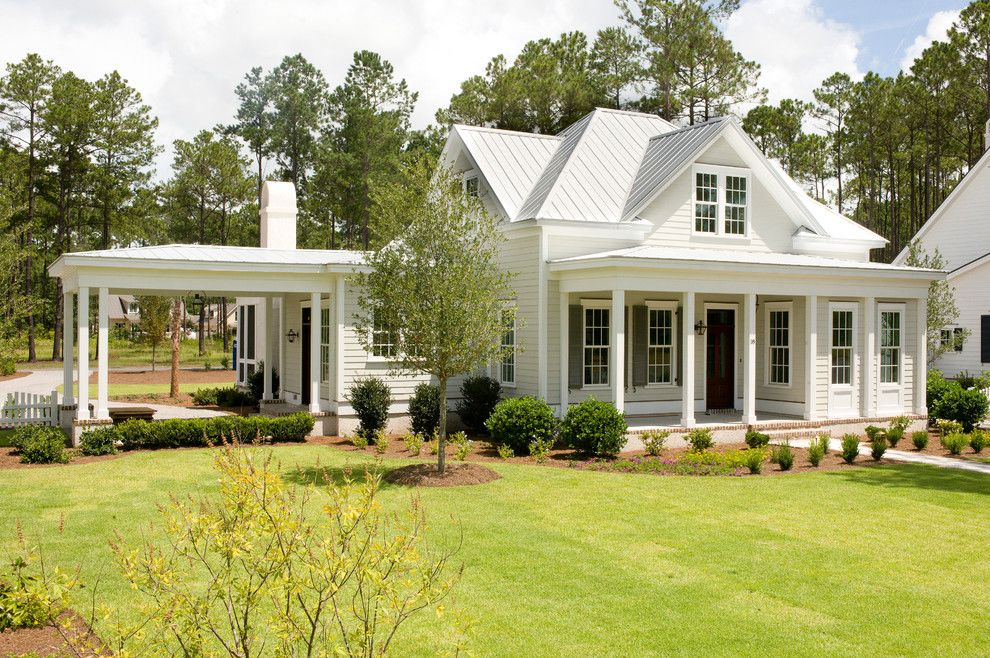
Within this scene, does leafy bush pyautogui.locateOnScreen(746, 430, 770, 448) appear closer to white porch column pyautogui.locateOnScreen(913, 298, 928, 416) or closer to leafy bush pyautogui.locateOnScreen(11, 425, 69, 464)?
white porch column pyautogui.locateOnScreen(913, 298, 928, 416)

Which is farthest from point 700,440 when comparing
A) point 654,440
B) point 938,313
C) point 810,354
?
point 938,313

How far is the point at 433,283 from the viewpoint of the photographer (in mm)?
13523

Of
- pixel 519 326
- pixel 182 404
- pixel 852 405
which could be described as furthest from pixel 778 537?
pixel 182 404

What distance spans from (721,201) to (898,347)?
228 inches

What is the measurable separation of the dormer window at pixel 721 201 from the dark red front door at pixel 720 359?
2102 mm

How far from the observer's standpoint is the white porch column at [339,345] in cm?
1956

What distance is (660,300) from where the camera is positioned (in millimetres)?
20906

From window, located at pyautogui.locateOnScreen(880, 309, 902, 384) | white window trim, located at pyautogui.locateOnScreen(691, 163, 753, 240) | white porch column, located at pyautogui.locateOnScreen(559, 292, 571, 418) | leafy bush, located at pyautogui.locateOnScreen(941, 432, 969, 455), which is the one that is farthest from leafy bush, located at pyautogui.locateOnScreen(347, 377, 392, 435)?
window, located at pyautogui.locateOnScreen(880, 309, 902, 384)

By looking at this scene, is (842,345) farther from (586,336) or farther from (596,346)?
(586,336)

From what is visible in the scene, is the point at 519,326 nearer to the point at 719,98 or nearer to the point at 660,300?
the point at 660,300

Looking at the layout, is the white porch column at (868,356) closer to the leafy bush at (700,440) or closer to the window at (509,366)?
the leafy bush at (700,440)

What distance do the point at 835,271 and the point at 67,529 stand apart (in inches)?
638

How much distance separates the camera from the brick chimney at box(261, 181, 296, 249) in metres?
27.1

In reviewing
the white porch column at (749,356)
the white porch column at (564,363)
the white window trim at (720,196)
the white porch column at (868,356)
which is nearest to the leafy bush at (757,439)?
the white porch column at (749,356)
